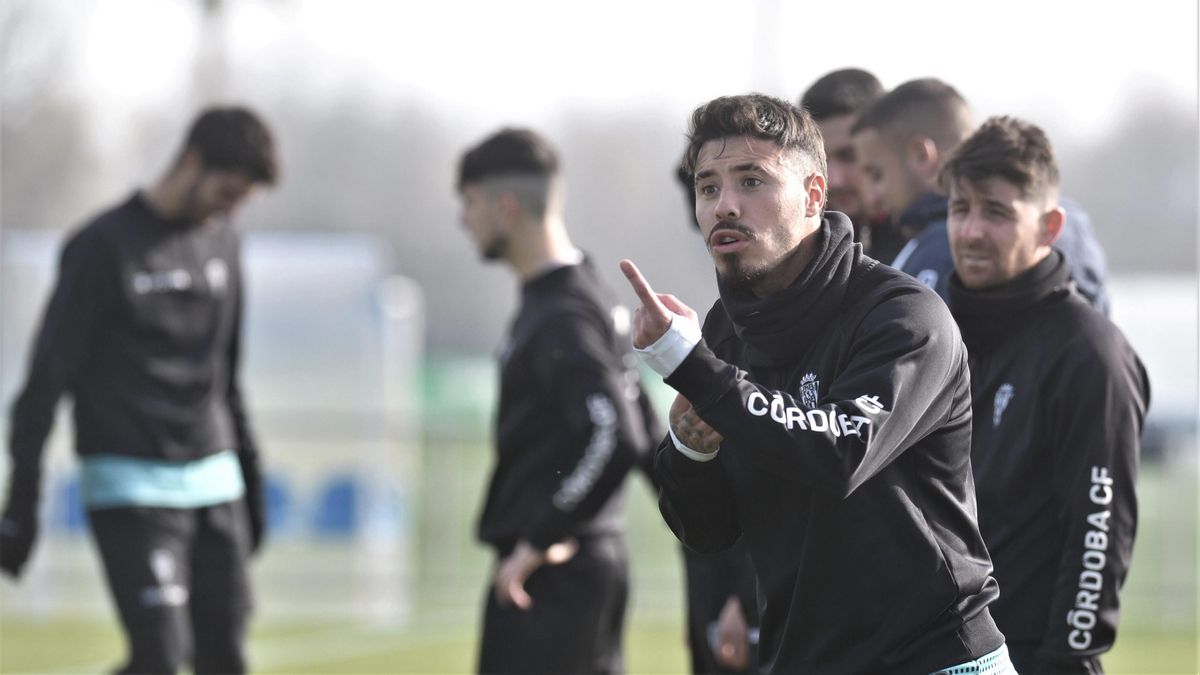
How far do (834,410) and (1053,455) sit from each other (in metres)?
1.38

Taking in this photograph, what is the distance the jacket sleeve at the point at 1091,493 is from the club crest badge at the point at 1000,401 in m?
0.11

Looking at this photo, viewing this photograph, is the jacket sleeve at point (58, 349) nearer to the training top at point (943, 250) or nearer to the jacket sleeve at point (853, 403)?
the training top at point (943, 250)

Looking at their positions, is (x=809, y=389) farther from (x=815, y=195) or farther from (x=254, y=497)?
(x=254, y=497)

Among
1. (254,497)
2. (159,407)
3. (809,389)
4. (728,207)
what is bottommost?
(254,497)

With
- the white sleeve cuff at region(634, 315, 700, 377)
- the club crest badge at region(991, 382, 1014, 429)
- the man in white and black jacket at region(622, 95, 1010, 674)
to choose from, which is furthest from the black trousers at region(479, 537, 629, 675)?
the white sleeve cuff at region(634, 315, 700, 377)

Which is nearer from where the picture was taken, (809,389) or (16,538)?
(809,389)

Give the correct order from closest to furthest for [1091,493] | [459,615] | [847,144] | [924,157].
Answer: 1. [1091,493]
2. [924,157]
3. [847,144]
4. [459,615]

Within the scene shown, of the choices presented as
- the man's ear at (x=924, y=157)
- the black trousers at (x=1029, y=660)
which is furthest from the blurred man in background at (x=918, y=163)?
the black trousers at (x=1029, y=660)

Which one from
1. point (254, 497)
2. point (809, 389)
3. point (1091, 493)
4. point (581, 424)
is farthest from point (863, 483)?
point (254, 497)

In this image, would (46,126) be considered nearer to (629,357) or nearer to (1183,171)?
(1183,171)

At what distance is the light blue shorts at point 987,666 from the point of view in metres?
3.39

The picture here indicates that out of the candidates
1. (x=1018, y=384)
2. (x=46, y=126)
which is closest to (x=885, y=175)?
(x=1018, y=384)

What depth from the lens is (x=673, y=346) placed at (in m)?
3.19

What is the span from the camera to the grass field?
10953 mm
